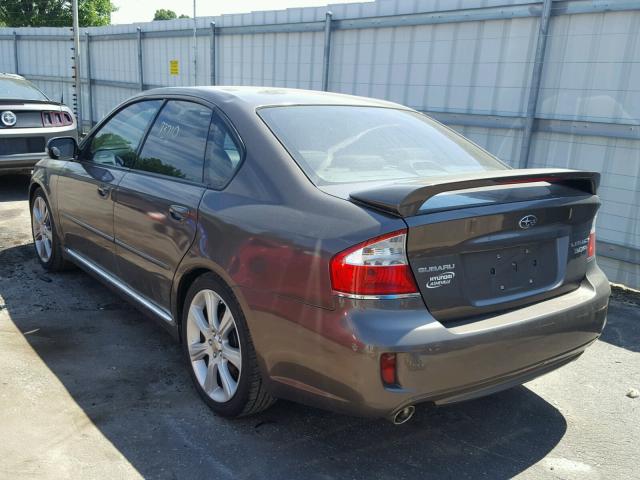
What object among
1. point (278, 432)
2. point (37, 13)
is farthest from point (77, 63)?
point (37, 13)

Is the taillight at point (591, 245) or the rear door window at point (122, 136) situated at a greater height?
the rear door window at point (122, 136)

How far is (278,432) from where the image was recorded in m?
2.79

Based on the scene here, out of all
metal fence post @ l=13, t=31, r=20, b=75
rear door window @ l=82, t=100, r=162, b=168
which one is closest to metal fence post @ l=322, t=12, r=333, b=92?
rear door window @ l=82, t=100, r=162, b=168

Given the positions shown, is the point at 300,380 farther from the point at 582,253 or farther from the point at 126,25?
the point at 126,25

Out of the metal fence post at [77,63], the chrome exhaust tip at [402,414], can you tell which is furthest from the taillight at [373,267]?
the metal fence post at [77,63]

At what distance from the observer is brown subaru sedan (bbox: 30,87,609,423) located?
219 cm

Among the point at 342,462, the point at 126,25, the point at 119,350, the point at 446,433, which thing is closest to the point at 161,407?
the point at 119,350

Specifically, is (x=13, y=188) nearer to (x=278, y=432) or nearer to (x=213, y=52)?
(x=213, y=52)

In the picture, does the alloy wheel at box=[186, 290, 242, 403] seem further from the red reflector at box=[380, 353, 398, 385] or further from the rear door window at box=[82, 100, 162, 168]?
the rear door window at box=[82, 100, 162, 168]

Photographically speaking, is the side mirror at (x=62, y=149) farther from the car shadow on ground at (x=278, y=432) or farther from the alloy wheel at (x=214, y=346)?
the alloy wheel at (x=214, y=346)

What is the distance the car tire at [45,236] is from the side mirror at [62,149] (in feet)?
1.77

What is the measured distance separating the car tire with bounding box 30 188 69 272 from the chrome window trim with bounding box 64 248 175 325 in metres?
0.25

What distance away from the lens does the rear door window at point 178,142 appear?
10.3 feet

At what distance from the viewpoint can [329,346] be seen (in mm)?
2223
